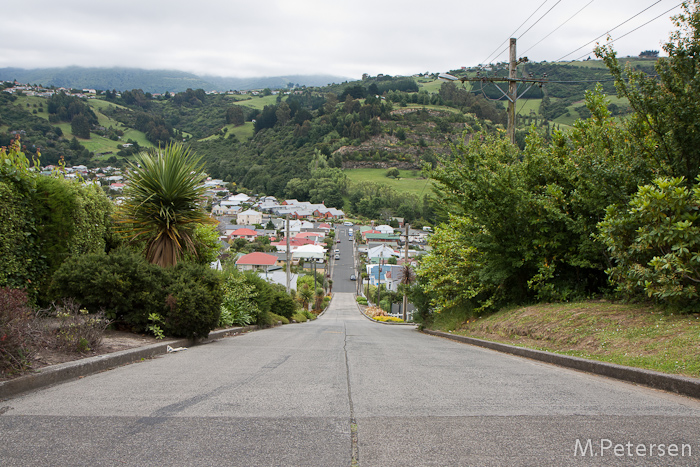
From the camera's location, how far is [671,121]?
9.07 m

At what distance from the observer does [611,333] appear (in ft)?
27.3

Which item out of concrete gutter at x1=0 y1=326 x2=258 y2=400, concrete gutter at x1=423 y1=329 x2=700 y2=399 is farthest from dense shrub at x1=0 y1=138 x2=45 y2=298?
concrete gutter at x1=423 y1=329 x2=700 y2=399

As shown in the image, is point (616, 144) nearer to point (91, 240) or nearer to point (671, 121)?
point (671, 121)

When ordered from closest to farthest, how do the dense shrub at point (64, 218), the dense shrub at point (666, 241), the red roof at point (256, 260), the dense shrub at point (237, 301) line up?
the dense shrub at point (666, 241)
the dense shrub at point (64, 218)
the dense shrub at point (237, 301)
the red roof at point (256, 260)

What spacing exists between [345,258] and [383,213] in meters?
33.3

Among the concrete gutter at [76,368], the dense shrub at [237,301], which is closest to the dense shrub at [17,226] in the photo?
the concrete gutter at [76,368]

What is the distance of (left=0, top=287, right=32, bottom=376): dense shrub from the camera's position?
16.1 ft

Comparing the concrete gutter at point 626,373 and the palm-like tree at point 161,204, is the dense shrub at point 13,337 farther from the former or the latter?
the concrete gutter at point 626,373

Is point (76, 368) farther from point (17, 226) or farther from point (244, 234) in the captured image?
point (244, 234)

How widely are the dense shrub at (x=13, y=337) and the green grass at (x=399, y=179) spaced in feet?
435

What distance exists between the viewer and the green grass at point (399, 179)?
463 ft

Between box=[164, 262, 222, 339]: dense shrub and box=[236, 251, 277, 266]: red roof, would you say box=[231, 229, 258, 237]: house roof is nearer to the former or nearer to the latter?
box=[236, 251, 277, 266]: red roof

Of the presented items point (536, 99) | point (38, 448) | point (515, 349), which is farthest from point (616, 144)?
point (536, 99)

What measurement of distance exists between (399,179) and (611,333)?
482 ft
